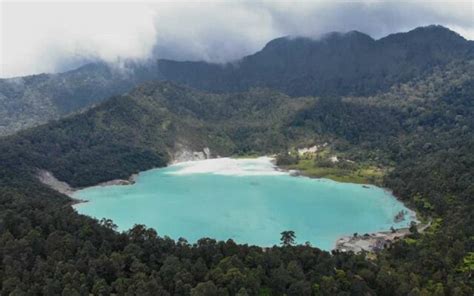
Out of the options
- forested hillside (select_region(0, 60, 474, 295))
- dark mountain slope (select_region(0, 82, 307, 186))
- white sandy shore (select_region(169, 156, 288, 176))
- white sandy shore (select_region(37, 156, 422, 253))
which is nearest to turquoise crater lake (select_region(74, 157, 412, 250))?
white sandy shore (select_region(169, 156, 288, 176))

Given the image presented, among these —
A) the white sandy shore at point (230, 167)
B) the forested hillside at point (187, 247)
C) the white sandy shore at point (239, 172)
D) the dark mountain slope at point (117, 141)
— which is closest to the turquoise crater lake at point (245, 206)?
the white sandy shore at point (230, 167)

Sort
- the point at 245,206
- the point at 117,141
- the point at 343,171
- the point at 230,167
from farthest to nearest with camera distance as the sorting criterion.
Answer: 1. the point at 117,141
2. the point at 230,167
3. the point at 343,171
4. the point at 245,206

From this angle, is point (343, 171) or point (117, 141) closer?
point (343, 171)

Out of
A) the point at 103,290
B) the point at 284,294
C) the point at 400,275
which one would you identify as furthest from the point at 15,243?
the point at 400,275

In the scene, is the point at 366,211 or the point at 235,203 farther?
the point at 235,203

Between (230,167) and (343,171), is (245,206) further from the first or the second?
(230,167)

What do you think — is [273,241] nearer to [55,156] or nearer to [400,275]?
[400,275]

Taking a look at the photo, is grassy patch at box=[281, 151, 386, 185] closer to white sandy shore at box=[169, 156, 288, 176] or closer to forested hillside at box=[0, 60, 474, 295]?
forested hillside at box=[0, 60, 474, 295]

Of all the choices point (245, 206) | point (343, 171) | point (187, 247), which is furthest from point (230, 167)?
point (187, 247)

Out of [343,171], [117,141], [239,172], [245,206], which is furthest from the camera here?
[117,141]
